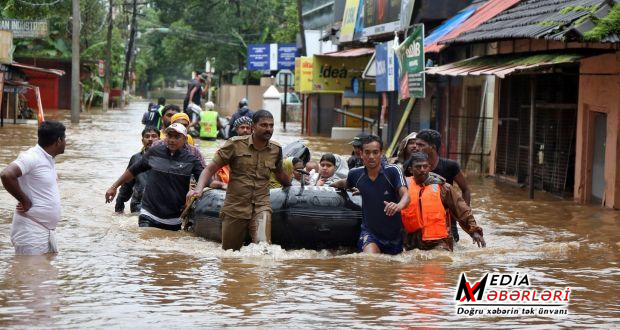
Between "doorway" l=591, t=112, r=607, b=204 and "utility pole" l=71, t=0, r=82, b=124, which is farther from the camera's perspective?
"utility pole" l=71, t=0, r=82, b=124

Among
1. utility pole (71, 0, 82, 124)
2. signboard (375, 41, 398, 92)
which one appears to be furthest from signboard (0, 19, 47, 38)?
signboard (375, 41, 398, 92)

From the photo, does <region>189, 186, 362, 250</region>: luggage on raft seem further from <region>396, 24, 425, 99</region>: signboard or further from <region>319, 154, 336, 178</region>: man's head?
<region>396, 24, 425, 99</region>: signboard

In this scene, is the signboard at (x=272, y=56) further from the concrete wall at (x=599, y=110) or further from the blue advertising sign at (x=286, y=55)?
the concrete wall at (x=599, y=110)

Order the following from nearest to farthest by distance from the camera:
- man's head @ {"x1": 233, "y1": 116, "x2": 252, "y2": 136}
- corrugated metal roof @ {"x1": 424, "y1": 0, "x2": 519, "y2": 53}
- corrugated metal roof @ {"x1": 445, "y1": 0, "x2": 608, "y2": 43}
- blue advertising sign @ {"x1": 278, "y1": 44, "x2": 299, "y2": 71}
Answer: man's head @ {"x1": 233, "y1": 116, "x2": 252, "y2": 136} < corrugated metal roof @ {"x1": 445, "y1": 0, "x2": 608, "y2": 43} < corrugated metal roof @ {"x1": 424, "y1": 0, "x2": 519, "y2": 53} < blue advertising sign @ {"x1": 278, "y1": 44, "x2": 299, "y2": 71}

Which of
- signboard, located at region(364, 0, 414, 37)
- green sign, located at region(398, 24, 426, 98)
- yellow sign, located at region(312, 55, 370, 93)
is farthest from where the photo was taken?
yellow sign, located at region(312, 55, 370, 93)

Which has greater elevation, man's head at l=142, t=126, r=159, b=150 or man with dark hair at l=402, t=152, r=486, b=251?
man's head at l=142, t=126, r=159, b=150

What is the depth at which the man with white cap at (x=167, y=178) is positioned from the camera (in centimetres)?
1118

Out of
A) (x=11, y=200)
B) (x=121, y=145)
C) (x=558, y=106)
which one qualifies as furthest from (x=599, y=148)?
(x=121, y=145)

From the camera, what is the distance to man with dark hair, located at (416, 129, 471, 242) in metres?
10.4

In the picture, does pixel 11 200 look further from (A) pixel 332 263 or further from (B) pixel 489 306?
(B) pixel 489 306

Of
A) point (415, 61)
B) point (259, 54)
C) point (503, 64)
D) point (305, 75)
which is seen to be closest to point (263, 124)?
point (503, 64)

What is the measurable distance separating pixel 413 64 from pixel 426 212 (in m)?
12.9
